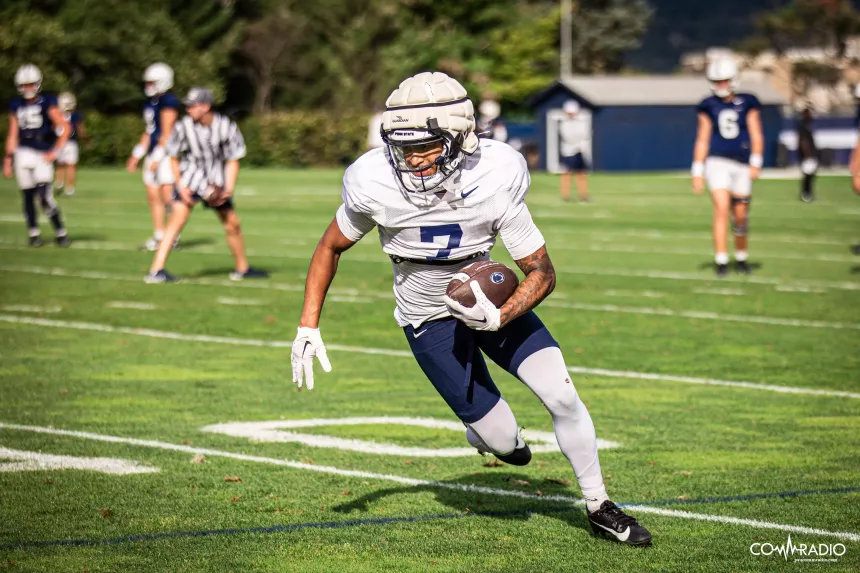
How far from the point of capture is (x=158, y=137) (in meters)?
16.3

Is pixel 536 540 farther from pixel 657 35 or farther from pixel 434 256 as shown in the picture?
pixel 657 35

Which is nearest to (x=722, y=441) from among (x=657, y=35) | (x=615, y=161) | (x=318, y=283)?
(x=318, y=283)

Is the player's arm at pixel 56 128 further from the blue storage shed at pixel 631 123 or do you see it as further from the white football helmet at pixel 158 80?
the blue storage shed at pixel 631 123

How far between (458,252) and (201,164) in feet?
28.7

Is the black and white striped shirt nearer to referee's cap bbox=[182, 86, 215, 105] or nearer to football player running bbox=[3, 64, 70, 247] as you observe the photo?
referee's cap bbox=[182, 86, 215, 105]

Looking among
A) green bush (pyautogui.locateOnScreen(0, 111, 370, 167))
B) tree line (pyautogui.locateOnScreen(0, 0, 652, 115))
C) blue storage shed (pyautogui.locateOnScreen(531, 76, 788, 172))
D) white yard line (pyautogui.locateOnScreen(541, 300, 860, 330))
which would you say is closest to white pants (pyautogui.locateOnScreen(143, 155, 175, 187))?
white yard line (pyautogui.locateOnScreen(541, 300, 860, 330))

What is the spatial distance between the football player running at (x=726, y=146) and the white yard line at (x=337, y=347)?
5.21 m

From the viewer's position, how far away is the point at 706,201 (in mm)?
27219

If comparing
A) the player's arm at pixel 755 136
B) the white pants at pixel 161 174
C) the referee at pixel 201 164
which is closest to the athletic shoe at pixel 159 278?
the referee at pixel 201 164

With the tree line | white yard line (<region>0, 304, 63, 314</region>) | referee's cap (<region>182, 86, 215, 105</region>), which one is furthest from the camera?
the tree line

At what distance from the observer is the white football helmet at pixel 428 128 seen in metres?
5.16

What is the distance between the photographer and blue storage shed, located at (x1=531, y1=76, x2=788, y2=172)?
47.2 m

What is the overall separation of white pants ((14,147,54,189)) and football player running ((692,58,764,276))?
26.1 ft

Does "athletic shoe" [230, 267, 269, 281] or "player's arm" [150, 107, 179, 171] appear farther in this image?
"player's arm" [150, 107, 179, 171]
